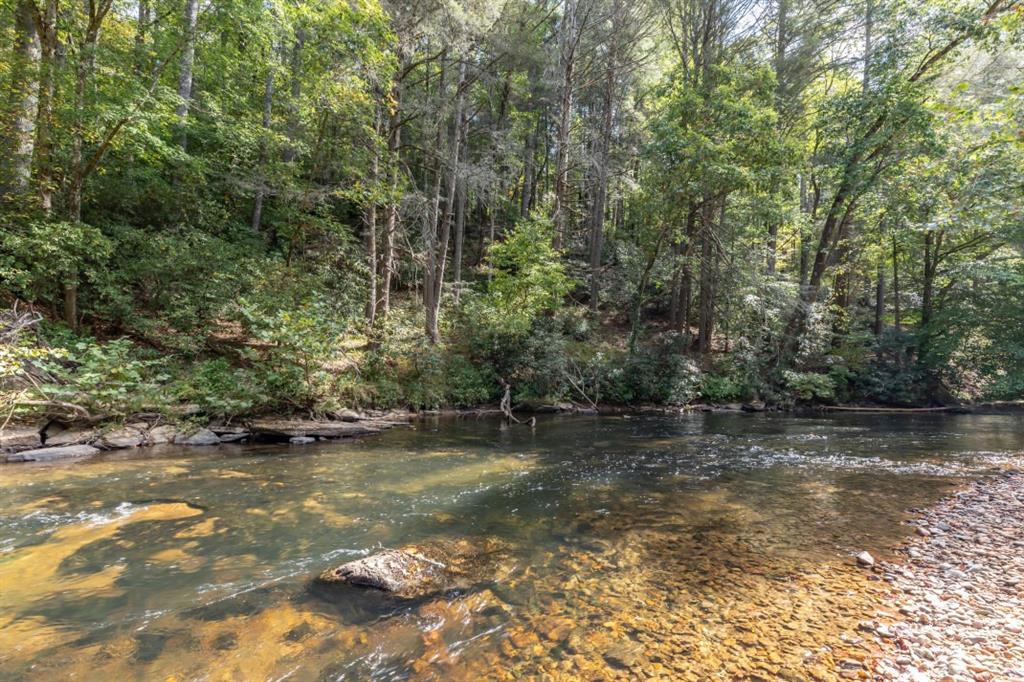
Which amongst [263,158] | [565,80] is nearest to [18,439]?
[263,158]

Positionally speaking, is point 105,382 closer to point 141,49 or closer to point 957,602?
point 141,49

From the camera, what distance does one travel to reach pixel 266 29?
37.2ft

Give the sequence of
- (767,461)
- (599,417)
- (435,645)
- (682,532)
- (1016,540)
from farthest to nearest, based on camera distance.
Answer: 1. (599,417)
2. (767,461)
3. (682,532)
4. (1016,540)
5. (435,645)

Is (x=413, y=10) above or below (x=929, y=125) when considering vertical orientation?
above

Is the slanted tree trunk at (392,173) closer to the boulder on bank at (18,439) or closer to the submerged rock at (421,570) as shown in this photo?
the boulder on bank at (18,439)

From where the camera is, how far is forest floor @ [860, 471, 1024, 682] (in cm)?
287

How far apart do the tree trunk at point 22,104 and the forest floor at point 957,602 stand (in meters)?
14.2

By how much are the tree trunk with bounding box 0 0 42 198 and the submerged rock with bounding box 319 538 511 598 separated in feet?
35.2

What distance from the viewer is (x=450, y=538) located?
197 inches

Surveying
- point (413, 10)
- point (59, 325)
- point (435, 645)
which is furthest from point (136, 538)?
point (413, 10)

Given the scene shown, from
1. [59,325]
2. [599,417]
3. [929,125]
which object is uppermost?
[929,125]

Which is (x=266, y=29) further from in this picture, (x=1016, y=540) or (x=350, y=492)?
(x=1016, y=540)

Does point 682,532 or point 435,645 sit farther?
point 682,532

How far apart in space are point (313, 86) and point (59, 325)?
884 cm
